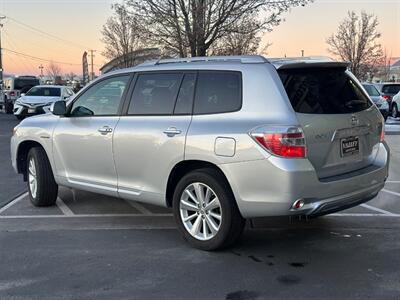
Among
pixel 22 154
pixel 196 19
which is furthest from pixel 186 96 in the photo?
→ pixel 196 19

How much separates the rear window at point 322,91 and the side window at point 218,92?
1.41ft

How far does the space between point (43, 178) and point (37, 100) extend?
1648 centimetres

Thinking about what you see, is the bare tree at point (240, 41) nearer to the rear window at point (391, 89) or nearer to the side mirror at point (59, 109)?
the rear window at point (391, 89)

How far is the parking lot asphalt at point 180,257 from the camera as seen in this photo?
4.07m

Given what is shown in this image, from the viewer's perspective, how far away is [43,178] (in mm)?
6625

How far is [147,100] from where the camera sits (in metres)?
5.46

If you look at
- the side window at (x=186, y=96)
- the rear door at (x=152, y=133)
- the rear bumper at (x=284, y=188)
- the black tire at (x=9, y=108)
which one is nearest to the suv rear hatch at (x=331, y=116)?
the rear bumper at (x=284, y=188)

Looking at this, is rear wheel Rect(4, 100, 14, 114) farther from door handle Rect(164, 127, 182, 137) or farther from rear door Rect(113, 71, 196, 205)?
door handle Rect(164, 127, 182, 137)

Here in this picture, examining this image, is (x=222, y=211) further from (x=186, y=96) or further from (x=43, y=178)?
(x=43, y=178)

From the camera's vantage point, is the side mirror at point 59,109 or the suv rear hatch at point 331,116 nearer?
the suv rear hatch at point 331,116

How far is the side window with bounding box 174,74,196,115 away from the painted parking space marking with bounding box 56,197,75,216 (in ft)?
7.39

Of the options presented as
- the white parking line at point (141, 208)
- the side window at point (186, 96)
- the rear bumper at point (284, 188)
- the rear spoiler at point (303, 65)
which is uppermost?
the rear spoiler at point (303, 65)

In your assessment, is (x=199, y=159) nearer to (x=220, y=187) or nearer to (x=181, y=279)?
(x=220, y=187)

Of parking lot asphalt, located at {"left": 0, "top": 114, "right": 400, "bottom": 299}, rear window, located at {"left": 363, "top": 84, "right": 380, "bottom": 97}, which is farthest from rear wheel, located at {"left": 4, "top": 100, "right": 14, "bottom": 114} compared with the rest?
parking lot asphalt, located at {"left": 0, "top": 114, "right": 400, "bottom": 299}
